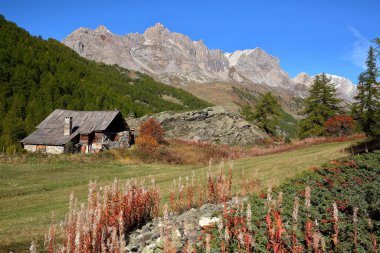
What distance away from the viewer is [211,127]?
165 feet

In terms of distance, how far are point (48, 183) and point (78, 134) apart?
25.3m

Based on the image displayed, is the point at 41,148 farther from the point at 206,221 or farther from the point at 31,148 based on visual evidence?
the point at 206,221

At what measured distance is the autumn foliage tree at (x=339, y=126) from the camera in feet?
155

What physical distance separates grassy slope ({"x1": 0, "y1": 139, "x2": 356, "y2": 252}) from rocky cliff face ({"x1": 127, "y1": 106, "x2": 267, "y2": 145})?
2004 centimetres

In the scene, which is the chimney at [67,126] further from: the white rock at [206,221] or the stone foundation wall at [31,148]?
the white rock at [206,221]

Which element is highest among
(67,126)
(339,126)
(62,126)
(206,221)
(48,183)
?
(62,126)

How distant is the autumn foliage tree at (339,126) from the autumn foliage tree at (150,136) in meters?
24.2

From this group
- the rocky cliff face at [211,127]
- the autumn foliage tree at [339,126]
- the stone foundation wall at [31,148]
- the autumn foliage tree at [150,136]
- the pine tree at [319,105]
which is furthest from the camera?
the pine tree at [319,105]

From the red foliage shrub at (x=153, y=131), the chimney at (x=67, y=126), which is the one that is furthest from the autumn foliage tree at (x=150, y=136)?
the chimney at (x=67, y=126)

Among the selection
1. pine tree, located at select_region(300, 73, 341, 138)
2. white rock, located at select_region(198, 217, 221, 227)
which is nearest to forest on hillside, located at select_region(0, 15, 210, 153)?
pine tree, located at select_region(300, 73, 341, 138)

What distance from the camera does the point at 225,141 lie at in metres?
47.5

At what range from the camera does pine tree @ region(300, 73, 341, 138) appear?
174 feet

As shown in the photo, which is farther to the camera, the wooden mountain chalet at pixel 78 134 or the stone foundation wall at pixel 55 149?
the wooden mountain chalet at pixel 78 134

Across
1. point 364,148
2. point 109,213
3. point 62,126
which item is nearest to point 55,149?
point 62,126
